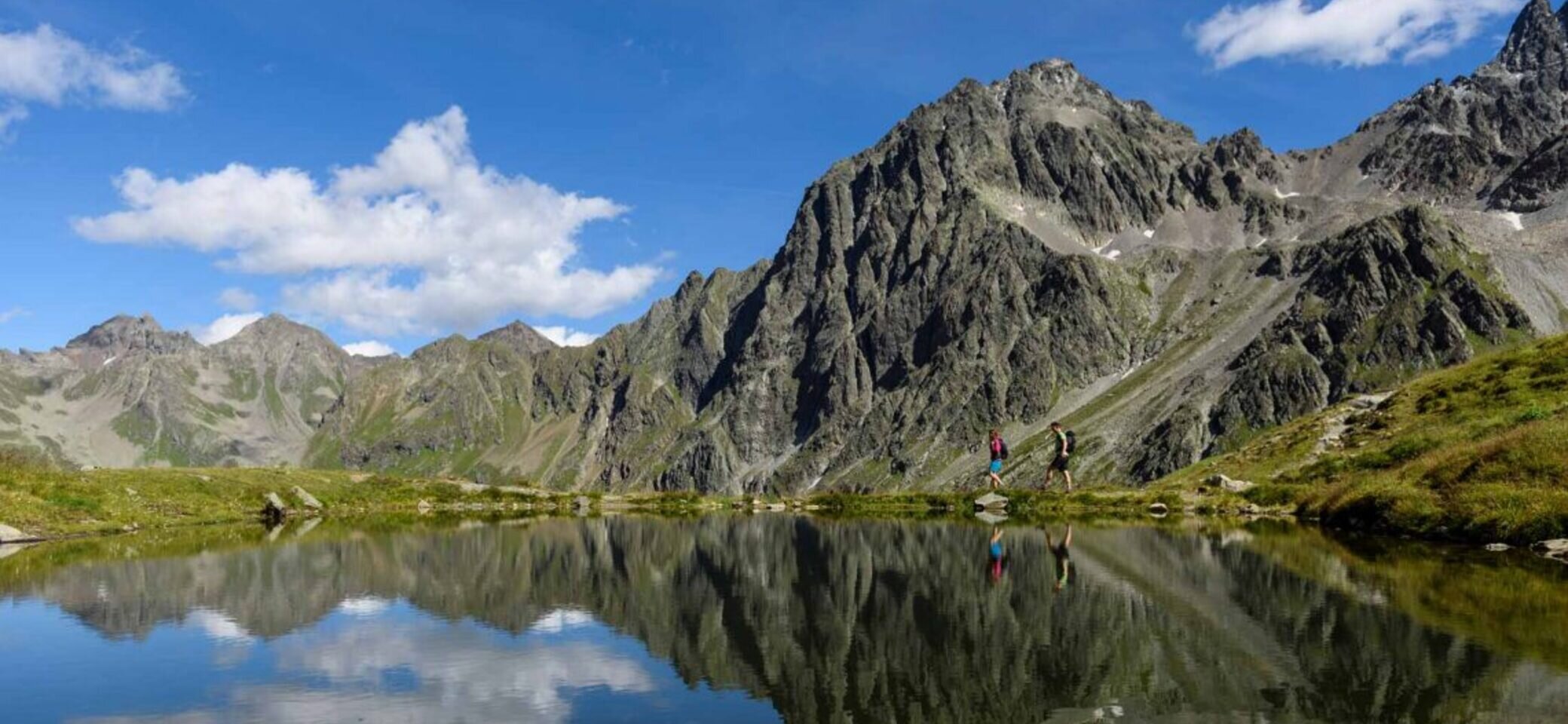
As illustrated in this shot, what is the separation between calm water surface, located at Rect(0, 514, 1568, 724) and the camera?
15180 millimetres

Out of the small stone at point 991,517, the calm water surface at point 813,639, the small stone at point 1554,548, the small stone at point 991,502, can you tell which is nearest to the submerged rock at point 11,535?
the calm water surface at point 813,639

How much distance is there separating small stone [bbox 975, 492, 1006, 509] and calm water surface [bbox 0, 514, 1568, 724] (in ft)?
127

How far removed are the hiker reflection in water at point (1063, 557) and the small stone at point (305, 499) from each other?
2355 inches

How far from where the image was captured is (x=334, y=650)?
66.1 ft

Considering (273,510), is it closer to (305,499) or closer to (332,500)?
(305,499)

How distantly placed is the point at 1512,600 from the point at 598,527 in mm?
53480

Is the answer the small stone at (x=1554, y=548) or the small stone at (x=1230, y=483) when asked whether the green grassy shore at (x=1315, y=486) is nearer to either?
the small stone at (x=1230, y=483)

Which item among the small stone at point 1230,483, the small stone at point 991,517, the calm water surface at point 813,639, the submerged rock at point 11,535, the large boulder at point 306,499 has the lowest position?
the small stone at point 991,517

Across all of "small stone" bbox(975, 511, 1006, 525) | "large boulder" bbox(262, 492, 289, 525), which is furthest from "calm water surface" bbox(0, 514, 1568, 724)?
"large boulder" bbox(262, 492, 289, 525)

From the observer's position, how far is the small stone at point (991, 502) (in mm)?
75500

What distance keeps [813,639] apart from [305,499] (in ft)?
232

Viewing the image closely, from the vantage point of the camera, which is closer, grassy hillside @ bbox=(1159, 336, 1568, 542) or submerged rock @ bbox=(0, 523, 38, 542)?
grassy hillside @ bbox=(1159, 336, 1568, 542)

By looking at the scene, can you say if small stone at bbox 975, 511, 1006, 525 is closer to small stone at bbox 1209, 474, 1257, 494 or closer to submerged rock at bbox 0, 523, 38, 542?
small stone at bbox 1209, 474, 1257, 494

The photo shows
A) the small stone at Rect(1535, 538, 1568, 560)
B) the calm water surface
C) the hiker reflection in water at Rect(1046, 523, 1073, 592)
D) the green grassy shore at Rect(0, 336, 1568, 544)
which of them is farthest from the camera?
the green grassy shore at Rect(0, 336, 1568, 544)
